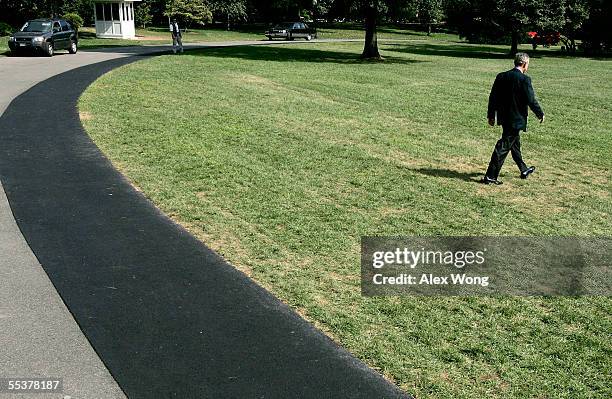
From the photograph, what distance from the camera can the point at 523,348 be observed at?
5.54m

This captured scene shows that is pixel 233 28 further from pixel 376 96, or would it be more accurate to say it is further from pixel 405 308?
pixel 405 308

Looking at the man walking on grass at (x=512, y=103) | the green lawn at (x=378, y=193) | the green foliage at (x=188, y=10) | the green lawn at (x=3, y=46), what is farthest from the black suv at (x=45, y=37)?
the green foliage at (x=188, y=10)

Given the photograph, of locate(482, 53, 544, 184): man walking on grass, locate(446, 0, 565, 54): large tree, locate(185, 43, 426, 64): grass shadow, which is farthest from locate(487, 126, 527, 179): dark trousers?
locate(446, 0, 565, 54): large tree

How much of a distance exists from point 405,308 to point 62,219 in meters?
4.90

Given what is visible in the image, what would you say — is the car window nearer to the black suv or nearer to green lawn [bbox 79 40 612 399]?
the black suv

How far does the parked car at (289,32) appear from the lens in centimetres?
5744

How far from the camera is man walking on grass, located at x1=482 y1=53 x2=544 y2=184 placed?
1020cm

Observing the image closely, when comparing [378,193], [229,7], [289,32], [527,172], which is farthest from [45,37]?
[229,7]

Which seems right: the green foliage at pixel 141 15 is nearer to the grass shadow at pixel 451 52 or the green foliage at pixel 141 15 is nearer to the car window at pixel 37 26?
the grass shadow at pixel 451 52

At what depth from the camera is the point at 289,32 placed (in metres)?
57.7

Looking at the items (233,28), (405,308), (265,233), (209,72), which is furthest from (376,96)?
(233,28)

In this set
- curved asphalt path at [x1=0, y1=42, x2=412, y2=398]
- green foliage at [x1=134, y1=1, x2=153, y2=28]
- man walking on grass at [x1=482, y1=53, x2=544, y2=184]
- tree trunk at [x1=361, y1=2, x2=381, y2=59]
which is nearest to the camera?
curved asphalt path at [x1=0, y1=42, x2=412, y2=398]

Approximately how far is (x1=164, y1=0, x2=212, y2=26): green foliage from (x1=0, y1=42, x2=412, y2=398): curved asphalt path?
53779 mm

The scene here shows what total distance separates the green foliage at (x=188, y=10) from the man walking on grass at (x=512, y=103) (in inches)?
2101
